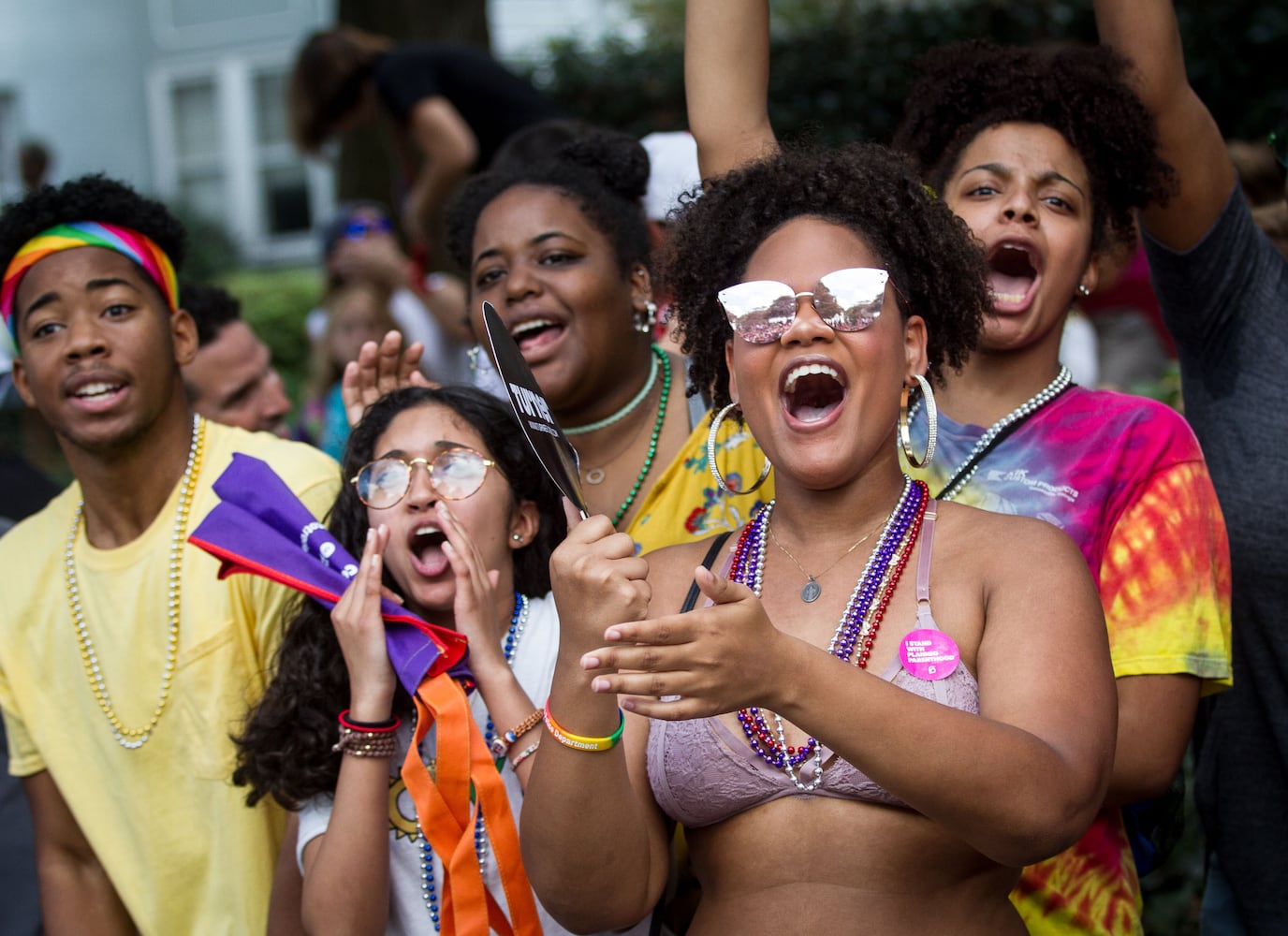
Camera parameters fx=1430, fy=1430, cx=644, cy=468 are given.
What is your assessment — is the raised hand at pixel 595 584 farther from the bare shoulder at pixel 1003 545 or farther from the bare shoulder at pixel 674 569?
the bare shoulder at pixel 1003 545

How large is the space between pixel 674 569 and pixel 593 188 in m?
1.58

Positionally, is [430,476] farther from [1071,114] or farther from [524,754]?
[1071,114]

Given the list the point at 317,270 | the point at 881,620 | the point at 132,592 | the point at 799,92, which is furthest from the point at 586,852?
the point at 317,270

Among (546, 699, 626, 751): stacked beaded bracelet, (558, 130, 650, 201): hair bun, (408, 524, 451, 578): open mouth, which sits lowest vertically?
(546, 699, 626, 751): stacked beaded bracelet

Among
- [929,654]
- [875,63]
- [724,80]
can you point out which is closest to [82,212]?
[724,80]

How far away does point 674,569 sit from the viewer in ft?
7.96

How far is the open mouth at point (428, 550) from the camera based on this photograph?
2.83m

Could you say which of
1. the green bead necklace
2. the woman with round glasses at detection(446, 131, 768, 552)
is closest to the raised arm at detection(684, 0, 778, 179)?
the woman with round glasses at detection(446, 131, 768, 552)

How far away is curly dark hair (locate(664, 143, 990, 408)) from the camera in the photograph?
244 centimetres

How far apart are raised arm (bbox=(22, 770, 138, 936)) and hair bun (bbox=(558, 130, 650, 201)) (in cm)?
205

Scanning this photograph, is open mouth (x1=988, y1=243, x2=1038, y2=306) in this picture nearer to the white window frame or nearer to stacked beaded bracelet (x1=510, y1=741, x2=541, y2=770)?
stacked beaded bracelet (x1=510, y1=741, x2=541, y2=770)

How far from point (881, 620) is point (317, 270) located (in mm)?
15110

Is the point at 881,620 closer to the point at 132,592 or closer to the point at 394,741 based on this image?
the point at 394,741

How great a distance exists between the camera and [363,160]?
961 cm
